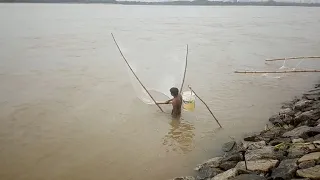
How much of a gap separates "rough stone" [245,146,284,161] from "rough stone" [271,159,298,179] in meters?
0.34

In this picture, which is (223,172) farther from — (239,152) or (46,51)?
(46,51)

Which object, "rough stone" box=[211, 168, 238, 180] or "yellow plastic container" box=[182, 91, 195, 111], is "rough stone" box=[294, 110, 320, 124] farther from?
"rough stone" box=[211, 168, 238, 180]

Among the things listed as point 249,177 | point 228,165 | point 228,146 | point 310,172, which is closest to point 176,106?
point 228,146

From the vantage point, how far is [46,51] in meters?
17.1

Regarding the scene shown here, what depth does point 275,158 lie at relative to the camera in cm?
442

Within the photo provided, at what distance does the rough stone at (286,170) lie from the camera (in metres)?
3.77

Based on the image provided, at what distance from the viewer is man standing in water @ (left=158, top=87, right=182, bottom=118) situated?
686cm

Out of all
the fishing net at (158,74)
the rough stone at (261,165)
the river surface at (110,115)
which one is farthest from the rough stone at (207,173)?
the fishing net at (158,74)

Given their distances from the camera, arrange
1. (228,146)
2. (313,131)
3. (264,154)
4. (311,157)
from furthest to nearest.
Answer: (228,146) < (313,131) < (264,154) < (311,157)

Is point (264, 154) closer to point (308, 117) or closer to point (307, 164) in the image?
point (307, 164)

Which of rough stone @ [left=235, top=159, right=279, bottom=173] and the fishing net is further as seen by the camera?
the fishing net

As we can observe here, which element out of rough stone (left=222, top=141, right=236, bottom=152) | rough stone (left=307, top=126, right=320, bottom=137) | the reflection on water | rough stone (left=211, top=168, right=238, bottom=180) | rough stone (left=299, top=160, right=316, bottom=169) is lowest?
the reflection on water

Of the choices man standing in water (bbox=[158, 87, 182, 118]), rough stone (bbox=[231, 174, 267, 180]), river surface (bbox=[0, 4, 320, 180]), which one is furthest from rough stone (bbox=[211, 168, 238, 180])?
man standing in water (bbox=[158, 87, 182, 118])

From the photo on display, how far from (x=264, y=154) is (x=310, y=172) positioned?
3.30ft
